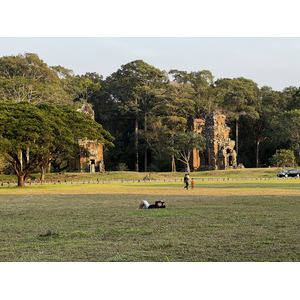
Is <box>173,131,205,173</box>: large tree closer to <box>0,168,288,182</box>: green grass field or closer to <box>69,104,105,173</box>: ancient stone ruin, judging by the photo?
<box>0,168,288,182</box>: green grass field

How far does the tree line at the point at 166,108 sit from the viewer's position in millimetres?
58000

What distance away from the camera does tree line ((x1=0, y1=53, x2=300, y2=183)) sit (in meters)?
58.0

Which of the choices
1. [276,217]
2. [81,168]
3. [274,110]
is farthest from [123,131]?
[276,217]

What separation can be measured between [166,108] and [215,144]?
358 inches

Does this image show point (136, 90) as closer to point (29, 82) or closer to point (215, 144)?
point (215, 144)

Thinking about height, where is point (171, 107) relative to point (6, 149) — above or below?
above

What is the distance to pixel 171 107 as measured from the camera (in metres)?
59.9

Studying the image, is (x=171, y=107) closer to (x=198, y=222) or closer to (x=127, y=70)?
(x=127, y=70)

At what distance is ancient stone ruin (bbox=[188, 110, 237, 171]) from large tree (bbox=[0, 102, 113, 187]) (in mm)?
26418

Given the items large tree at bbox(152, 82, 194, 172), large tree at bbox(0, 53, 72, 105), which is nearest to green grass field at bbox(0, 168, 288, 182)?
large tree at bbox(0, 53, 72, 105)

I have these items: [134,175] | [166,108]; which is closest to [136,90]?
[166,108]

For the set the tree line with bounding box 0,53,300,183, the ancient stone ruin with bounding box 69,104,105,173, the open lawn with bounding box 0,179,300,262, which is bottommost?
the open lawn with bounding box 0,179,300,262

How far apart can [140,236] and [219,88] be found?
2321 inches

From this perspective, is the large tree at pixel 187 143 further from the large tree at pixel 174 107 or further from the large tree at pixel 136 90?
the large tree at pixel 136 90
